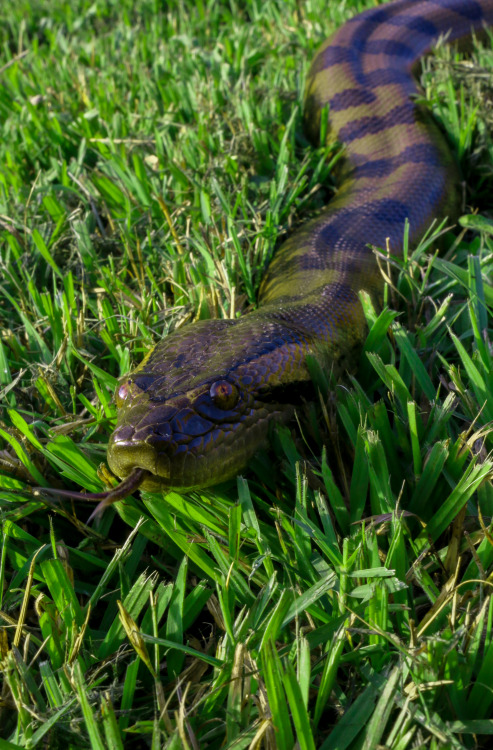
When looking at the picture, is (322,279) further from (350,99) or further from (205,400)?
(350,99)

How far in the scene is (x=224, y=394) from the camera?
2182 millimetres

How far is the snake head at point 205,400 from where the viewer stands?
2.00 metres

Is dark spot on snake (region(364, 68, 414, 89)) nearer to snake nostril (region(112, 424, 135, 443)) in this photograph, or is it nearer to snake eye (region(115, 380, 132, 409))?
snake eye (region(115, 380, 132, 409))

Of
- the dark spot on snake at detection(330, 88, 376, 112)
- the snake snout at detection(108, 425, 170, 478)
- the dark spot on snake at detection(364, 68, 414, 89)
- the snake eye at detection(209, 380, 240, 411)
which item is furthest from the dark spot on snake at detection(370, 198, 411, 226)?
the snake snout at detection(108, 425, 170, 478)

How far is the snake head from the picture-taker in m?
2.00

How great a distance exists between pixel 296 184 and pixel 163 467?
2.25 metres

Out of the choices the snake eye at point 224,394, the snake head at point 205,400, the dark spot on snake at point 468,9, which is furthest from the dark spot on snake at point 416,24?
the snake eye at point 224,394

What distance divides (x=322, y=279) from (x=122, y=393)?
1267 millimetres

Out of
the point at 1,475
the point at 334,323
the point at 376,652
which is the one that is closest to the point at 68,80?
the point at 334,323

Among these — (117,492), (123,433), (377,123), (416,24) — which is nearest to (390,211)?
(377,123)

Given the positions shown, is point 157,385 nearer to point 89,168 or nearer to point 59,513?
point 59,513

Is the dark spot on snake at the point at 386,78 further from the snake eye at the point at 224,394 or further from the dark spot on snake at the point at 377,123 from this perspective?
the snake eye at the point at 224,394

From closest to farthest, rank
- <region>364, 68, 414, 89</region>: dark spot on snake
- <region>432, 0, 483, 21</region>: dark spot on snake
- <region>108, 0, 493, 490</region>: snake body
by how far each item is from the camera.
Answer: <region>108, 0, 493, 490</region>: snake body
<region>364, 68, 414, 89</region>: dark spot on snake
<region>432, 0, 483, 21</region>: dark spot on snake

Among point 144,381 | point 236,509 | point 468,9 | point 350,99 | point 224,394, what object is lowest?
point 236,509
